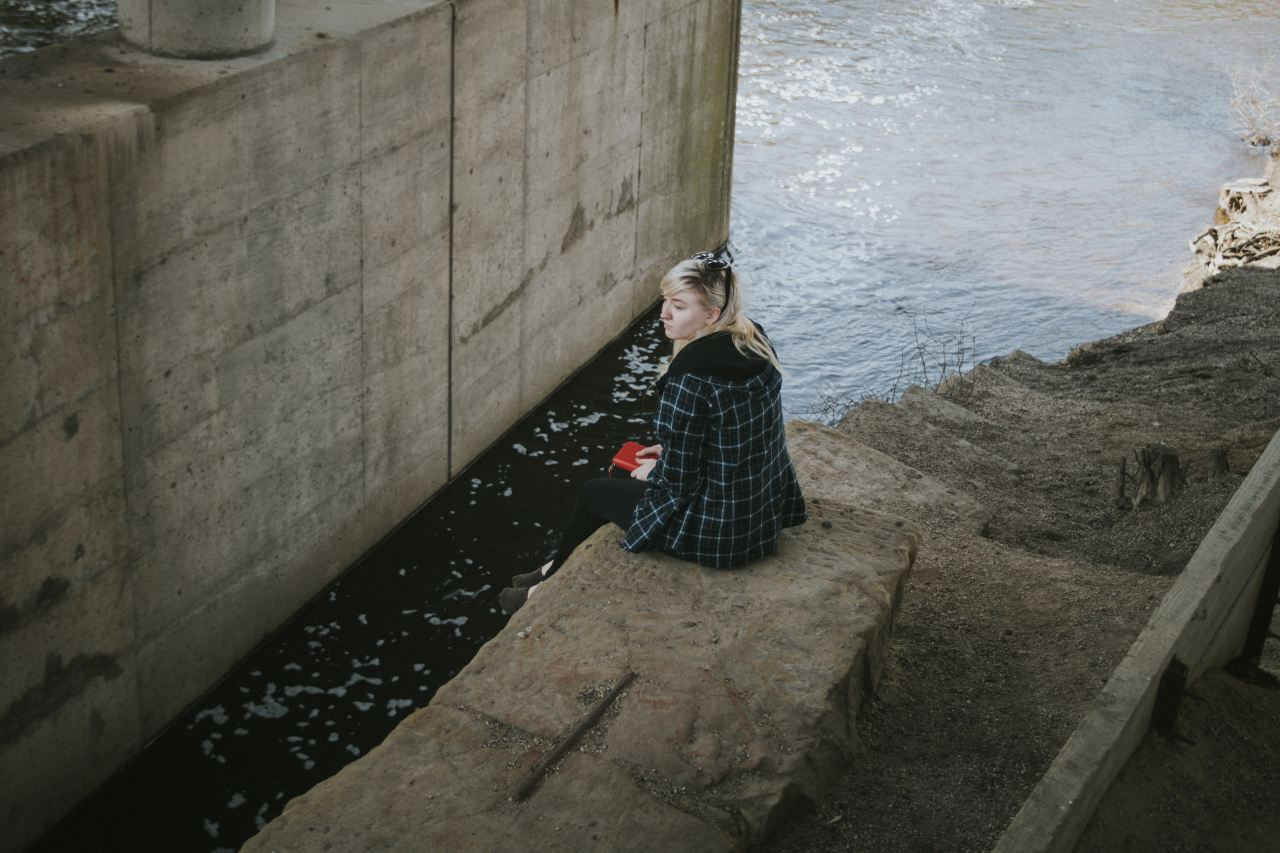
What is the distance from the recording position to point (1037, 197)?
1662 cm

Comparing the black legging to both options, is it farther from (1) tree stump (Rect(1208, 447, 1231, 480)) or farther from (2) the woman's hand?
(1) tree stump (Rect(1208, 447, 1231, 480))

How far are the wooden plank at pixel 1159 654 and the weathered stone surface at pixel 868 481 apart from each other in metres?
2.22

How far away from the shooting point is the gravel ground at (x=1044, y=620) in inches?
197

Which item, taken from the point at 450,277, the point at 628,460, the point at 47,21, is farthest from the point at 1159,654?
the point at 47,21

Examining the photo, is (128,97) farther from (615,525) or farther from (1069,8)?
(1069,8)

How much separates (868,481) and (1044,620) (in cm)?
167

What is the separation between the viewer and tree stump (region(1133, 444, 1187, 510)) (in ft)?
26.1

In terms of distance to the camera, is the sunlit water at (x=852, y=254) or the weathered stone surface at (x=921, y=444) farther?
the weathered stone surface at (x=921, y=444)

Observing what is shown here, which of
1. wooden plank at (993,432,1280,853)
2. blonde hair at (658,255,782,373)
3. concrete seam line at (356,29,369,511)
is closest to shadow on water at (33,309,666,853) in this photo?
concrete seam line at (356,29,369,511)

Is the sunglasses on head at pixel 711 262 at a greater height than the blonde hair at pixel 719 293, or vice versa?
the sunglasses on head at pixel 711 262

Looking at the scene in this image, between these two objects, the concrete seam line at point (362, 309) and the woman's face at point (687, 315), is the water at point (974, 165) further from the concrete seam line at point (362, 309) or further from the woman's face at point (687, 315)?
the woman's face at point (687, 315)

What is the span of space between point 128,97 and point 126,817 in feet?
10.6

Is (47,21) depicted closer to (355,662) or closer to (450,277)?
(450,277)

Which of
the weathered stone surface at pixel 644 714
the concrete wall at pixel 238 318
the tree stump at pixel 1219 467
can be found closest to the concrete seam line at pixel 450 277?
the concrete wall at pixel 238 318
